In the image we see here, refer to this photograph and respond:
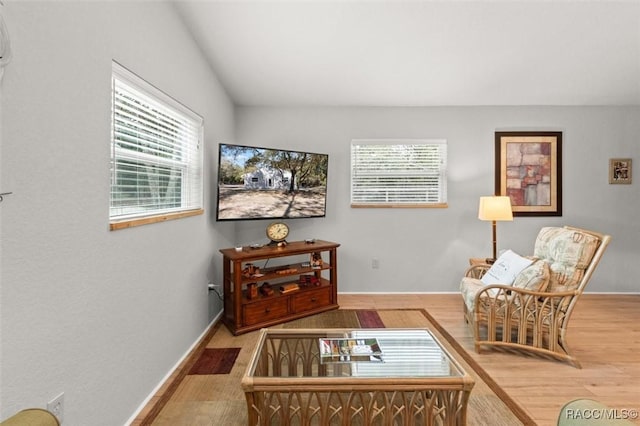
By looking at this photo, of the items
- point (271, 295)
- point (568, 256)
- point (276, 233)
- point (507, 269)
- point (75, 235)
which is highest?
point (75, 235)

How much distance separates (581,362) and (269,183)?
123 inches

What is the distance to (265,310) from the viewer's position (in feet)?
9.89

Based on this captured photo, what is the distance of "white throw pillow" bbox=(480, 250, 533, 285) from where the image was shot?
2699 mm

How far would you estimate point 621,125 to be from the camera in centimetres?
399

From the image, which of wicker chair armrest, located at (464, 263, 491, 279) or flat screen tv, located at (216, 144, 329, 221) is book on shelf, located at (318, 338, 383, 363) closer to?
flat screen tv, located at (216, 144, 329, 221)

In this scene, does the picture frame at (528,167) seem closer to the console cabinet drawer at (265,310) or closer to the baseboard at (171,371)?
the console cabinet drawer at (265,310)

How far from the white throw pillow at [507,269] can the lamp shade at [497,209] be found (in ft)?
2.18

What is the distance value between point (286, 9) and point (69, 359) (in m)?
2.35

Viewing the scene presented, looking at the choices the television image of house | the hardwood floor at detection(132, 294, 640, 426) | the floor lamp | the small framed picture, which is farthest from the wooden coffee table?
the small framed picture

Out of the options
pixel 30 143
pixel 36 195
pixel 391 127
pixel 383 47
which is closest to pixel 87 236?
pixel 36 195

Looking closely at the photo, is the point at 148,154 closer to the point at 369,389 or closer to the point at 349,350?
the point at 349,350

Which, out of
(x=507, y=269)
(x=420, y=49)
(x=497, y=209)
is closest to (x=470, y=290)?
(x=507, y=269)

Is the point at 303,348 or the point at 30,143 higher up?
the point at 30,143

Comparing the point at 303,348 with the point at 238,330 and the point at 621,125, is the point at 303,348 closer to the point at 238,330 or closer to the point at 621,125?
the point at 238,330
